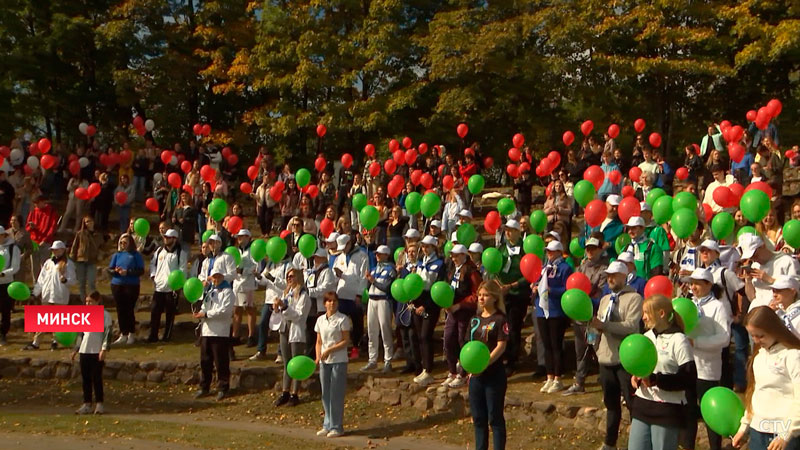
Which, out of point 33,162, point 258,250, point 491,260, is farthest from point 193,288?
point 33,162

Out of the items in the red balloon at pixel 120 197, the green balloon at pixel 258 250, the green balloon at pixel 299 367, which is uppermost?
the red balloon at pixel 120 197

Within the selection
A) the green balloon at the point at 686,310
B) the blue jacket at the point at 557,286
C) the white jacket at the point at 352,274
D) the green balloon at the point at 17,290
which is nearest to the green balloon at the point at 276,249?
the white jacket at the point at 352,274

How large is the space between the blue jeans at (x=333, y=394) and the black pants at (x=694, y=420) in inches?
143

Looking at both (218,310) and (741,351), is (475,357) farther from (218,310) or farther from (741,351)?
(218,310)

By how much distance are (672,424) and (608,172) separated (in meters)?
10.8

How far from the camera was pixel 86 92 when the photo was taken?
2700cm

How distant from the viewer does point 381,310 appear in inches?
486

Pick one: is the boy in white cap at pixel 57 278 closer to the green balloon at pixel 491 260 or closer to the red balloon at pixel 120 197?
the red balloon at pixel 120 197

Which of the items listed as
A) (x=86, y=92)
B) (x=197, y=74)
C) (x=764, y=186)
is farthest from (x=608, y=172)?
(x=86, y=92)

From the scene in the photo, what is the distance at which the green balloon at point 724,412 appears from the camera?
5.92m

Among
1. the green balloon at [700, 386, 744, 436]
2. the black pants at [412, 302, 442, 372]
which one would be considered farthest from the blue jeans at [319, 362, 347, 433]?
the green balloon at [700, 386, 744, 436]

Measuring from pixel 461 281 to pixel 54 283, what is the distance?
648 cm

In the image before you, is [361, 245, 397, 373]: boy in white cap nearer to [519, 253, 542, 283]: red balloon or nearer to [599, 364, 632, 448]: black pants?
[519, 253, 542, 283]: red balloon

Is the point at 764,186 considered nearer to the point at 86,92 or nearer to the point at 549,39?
the point at 549,39
